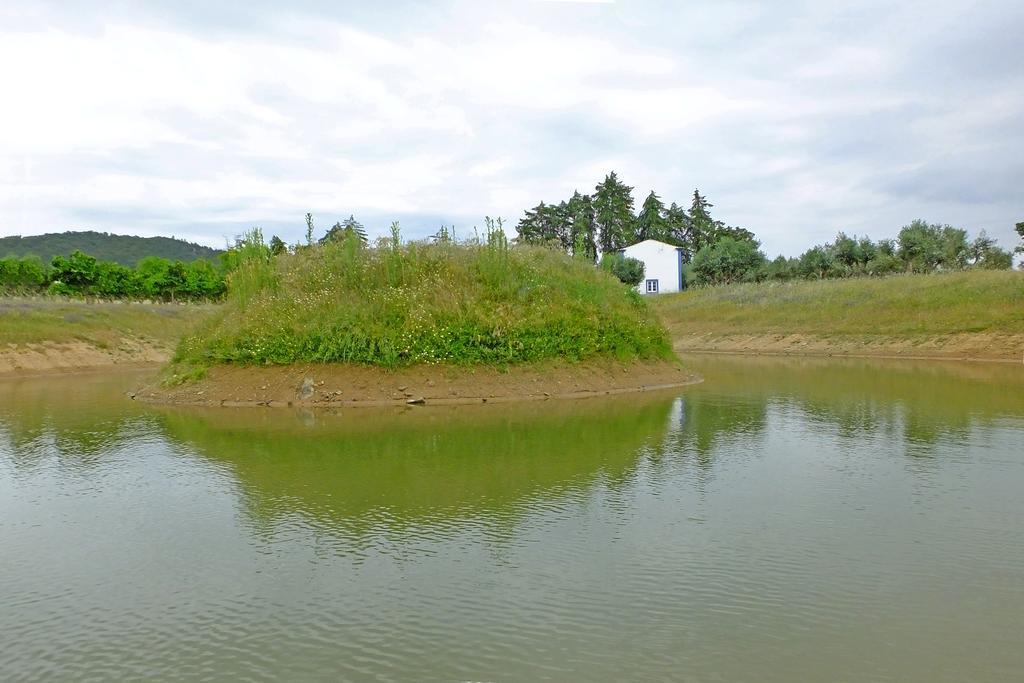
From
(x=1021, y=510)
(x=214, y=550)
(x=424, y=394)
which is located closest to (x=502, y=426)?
(x=424, y=394)

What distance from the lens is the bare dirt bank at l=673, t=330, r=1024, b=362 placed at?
121 feet

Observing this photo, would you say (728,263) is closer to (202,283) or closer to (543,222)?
(543,222)

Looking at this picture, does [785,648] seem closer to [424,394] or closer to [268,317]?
[424,394]

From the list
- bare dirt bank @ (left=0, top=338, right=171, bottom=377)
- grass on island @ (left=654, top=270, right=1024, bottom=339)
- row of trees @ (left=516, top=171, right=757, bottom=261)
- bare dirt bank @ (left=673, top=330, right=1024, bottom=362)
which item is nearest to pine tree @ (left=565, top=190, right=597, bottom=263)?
row of trees @ (left=516, top=171, right=757, bottom=261)

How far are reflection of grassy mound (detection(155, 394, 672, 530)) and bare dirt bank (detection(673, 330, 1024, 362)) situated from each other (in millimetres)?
26272

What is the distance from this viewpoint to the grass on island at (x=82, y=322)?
37094 millimetres

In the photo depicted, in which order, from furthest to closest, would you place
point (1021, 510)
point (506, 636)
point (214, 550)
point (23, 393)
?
point (23, 393) → point (1021, 510) → point (214, 550) → point (506, 636)

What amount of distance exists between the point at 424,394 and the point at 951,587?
51.7 feet

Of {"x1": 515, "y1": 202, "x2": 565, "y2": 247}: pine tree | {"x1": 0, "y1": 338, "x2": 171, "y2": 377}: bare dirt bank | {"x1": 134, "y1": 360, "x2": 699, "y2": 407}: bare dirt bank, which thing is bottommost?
{"x1": 134, "y1": 360, "x2": 699, "y2": 407}: bare dirt bank

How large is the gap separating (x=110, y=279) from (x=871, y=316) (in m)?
66.0

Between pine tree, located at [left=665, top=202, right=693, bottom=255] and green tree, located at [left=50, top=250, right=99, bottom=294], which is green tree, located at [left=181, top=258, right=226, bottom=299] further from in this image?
pine tree, located at [left=665, top=202, right=693, bottom=255]

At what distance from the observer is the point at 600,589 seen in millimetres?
6770

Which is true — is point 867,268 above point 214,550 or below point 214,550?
above

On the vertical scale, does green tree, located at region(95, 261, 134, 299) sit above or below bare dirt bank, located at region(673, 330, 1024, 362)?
above
